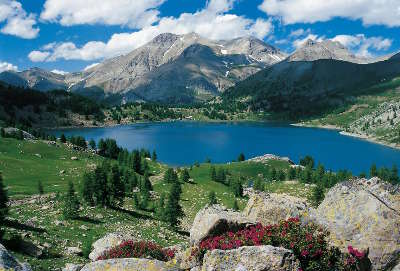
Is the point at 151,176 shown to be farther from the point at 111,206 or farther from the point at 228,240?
the point at 228,240

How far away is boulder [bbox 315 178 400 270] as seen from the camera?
18.8 m

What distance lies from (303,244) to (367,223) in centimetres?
487

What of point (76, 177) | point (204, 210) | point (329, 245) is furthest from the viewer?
point (76, 177)

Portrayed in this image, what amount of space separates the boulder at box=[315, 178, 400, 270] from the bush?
2.86ft

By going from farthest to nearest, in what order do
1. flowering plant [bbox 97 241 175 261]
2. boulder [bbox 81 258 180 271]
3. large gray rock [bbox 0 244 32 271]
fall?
flowering plant [bbox 97 241 175 261] < boulder [bbox 81 258 180 271] < large gray rock [bbox 0 244 32 271]

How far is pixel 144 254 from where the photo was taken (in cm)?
2152

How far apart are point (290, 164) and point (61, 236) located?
139 m

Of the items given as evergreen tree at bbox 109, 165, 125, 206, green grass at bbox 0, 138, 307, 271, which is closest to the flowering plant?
green grass at bbox 0, 138, 307, 271

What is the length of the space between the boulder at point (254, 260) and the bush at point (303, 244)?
1728mm

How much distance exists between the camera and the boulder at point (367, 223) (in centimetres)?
1883

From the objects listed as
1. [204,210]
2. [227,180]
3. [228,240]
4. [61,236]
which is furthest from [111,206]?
[227,180]

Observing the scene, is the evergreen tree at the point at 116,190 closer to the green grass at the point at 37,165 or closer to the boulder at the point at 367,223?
the green grass at the point at 37,165

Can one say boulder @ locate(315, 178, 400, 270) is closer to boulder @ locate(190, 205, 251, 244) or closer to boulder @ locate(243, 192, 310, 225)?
boulder @ locate(243, 192, 310, 225)

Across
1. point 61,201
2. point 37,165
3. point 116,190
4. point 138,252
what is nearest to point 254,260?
point 138,252
